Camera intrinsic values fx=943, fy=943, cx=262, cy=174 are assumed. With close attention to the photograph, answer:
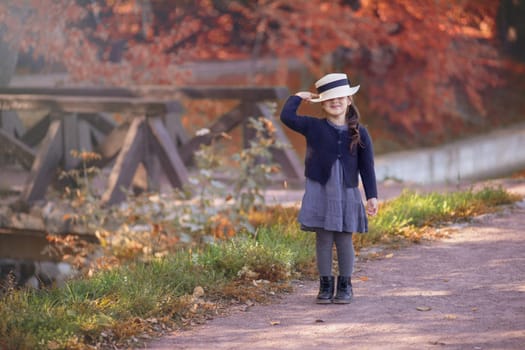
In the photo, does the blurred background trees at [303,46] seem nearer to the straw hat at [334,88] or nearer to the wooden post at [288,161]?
the wooden post at [288,161]

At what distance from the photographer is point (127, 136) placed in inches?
386

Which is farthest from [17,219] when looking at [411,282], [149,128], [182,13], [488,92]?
[488,92]

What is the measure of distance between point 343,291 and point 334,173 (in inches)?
29.5

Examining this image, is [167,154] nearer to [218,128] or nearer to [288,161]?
[218,128]

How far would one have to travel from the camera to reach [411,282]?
638 centimetres

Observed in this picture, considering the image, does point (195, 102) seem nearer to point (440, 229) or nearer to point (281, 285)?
point (440, 229)

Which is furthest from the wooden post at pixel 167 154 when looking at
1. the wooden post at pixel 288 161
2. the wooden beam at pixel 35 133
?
the wooden beam at pixel 35 133

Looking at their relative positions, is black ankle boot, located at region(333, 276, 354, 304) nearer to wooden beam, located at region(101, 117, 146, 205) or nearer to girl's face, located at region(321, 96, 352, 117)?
girl's face, located at region(321, 96, 352, 117)

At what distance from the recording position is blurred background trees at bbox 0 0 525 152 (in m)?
14.0

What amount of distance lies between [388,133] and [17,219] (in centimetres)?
954

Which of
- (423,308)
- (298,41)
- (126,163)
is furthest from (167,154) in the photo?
(298,41)

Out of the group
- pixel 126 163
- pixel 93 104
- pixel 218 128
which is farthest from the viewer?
pixel 218 128

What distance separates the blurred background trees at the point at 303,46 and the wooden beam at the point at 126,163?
10.2 feet

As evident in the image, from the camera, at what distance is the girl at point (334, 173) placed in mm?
5852
